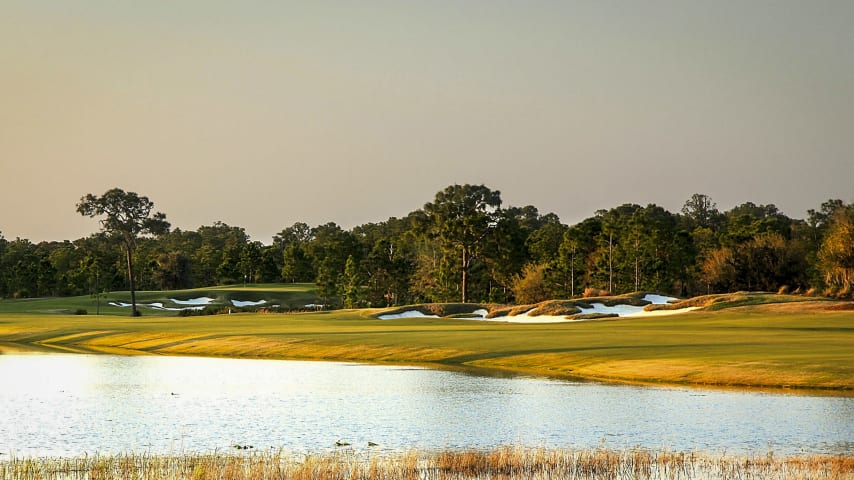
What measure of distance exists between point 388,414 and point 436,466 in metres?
7.11

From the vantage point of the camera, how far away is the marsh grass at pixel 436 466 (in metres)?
16.0

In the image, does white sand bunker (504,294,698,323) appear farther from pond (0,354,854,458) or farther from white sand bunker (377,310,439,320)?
pond (0,354,854,458)

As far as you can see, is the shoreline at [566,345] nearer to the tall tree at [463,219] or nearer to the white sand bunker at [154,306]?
the tall tree at [463,219]

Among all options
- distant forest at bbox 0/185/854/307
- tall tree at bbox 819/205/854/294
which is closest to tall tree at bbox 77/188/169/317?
distant forest at bbox 0/185/854/307

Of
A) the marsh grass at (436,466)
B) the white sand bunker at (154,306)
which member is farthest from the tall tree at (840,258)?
the white sand bunker at (154,306)

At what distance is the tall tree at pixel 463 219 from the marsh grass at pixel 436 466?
7488 cm

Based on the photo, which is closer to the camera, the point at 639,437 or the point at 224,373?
the point at 639,437

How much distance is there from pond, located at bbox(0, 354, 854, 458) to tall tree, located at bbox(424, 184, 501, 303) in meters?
62.2

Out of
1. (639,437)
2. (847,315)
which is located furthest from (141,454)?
(847,315)

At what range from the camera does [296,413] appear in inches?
954

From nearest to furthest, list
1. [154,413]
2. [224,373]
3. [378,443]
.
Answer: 1. [378,443]
2. [154,413]
3. [224,373]

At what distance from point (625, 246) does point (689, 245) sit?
9.38m

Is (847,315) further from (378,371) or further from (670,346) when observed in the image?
(378,371)

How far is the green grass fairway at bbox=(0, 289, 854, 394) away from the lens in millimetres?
31719
